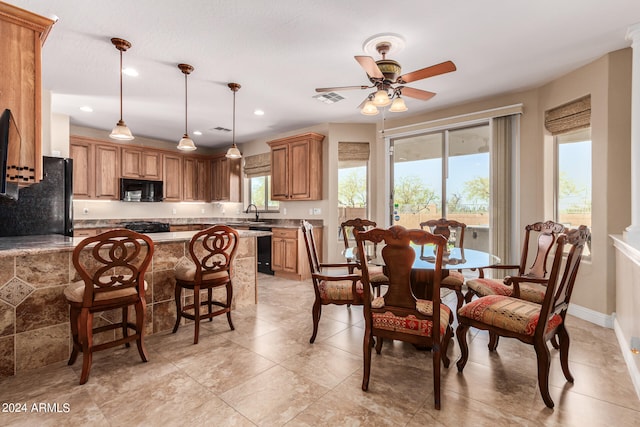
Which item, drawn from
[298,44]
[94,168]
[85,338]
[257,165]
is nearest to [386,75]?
[298,44]

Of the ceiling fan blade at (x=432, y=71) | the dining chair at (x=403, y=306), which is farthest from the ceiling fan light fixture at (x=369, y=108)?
the dining chair at (x=403, y=306)

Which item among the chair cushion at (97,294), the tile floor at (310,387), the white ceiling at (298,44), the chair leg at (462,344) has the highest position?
the white ceiling at (298,44)

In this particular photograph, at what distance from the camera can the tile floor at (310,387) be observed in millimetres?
1673

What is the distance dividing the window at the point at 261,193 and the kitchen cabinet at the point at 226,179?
0.91 feet

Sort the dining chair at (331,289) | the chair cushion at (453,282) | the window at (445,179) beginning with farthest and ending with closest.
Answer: the window at (445,179) < the chair cushion at (453,282) < the dining chair at (331,289)

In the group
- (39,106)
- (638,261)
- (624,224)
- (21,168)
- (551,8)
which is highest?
(551,8)

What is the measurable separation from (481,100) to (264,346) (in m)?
4.07

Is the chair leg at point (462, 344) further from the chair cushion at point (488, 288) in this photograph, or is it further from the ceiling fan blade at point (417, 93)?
the ceiling fan blade at point (417, 93)

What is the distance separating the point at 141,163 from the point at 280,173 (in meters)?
2.80

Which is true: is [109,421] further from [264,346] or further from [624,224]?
[624,224]

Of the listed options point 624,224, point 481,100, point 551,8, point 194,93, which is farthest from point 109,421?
point 481,100

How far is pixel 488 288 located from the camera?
2584 millimetres

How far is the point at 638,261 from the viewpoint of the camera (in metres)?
1.99

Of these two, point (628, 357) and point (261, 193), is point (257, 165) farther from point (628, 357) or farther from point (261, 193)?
point (628, 357)
